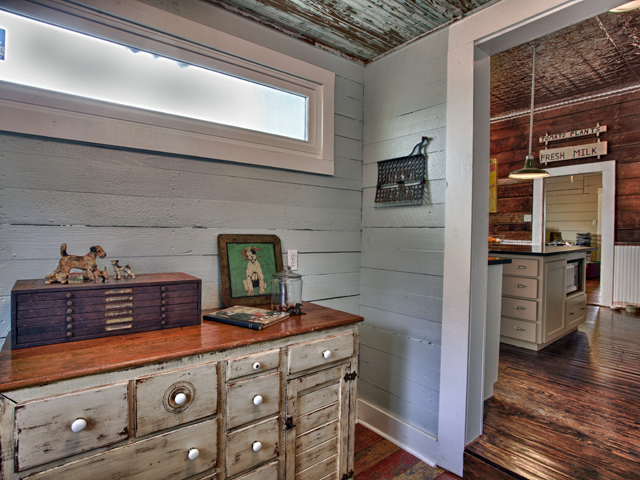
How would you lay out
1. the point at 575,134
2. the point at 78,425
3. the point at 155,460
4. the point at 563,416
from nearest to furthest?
the point at 78,425 < the point at 155,460 < the point at 563,416 < the point at 575,134

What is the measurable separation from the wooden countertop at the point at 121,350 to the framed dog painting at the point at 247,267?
32 centimetres

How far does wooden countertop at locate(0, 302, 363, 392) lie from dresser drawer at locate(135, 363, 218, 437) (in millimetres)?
62

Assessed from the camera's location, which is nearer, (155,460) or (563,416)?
(155,460)

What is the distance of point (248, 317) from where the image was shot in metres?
1.45

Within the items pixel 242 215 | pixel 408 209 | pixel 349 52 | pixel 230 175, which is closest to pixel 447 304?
pixel 408 209

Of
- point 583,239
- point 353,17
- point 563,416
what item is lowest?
point 563,416

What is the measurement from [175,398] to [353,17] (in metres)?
1.88

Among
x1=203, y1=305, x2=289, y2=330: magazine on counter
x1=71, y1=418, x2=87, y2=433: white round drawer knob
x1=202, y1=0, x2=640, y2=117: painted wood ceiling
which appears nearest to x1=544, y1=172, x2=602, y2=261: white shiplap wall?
x1=202, y1=0, x2=640, y2=117: painted wood ceiling

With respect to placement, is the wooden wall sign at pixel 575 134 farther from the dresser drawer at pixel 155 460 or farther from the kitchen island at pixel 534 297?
the dresser drawer at pixel 155 460

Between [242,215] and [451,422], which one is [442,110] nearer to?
[242,215]

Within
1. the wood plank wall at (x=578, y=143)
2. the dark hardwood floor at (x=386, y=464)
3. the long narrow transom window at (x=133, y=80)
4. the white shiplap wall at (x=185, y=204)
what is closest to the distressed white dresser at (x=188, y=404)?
the dark hardwood floor at (x=386, y=464)

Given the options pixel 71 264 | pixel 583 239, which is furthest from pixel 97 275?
pixel 583 239

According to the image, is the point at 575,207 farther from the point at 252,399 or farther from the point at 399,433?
the point at 252,399

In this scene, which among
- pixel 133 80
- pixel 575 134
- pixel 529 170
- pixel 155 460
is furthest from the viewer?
pixel 575 134
